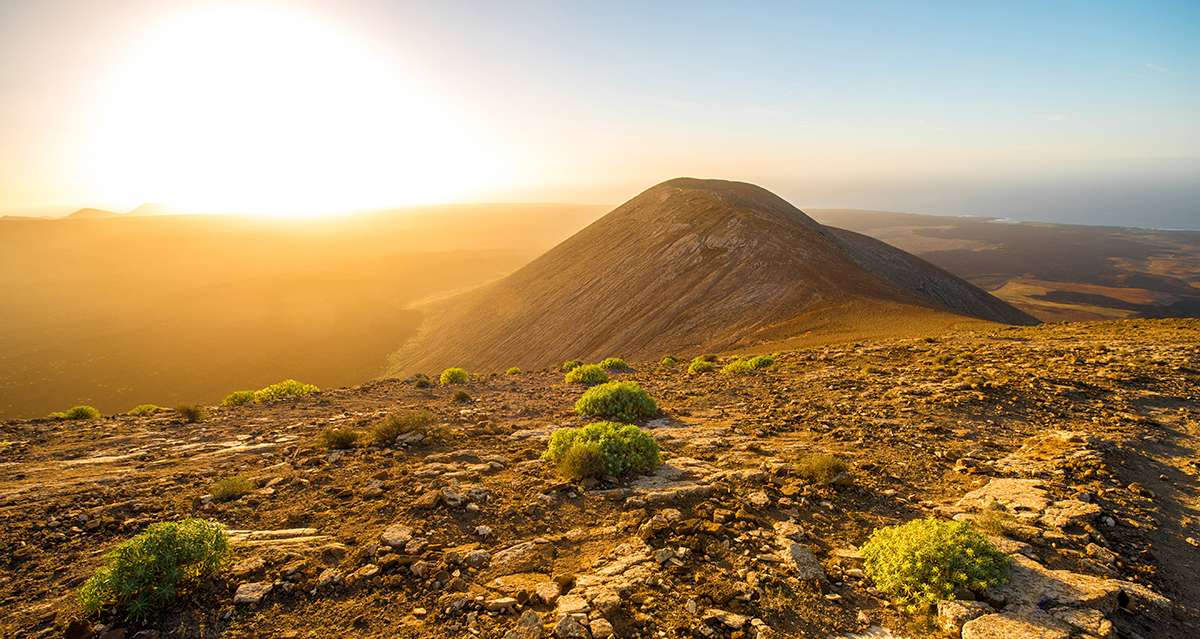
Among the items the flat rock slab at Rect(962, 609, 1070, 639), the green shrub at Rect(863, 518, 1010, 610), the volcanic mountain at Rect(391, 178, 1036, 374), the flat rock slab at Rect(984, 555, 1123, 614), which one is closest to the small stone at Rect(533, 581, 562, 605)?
the green shrub at Rect(863, 518, 1010, 610)

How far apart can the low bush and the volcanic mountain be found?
57.0ft

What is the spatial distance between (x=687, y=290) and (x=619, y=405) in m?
24.6

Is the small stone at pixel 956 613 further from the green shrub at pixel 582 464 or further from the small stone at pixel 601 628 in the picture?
the green shrub at pixel 582 464

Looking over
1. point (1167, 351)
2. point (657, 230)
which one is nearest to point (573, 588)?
point (1167, 351)

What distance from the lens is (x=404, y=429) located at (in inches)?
343

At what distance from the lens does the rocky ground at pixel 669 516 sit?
13.1ft

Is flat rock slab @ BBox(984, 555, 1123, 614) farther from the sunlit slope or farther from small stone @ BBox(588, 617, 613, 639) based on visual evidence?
the sunlit slope

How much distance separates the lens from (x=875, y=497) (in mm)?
5926

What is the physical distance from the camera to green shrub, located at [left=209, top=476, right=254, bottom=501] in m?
6.35

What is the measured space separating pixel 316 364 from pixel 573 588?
48.9m

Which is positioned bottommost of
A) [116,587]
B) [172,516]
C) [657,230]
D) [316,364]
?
[316,364]

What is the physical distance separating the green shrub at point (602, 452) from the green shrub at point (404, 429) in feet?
8.19

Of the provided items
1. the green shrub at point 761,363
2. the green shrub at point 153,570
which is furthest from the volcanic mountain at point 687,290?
the green shrub at point 153,570

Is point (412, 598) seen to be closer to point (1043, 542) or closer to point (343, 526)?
point (343, 526)
